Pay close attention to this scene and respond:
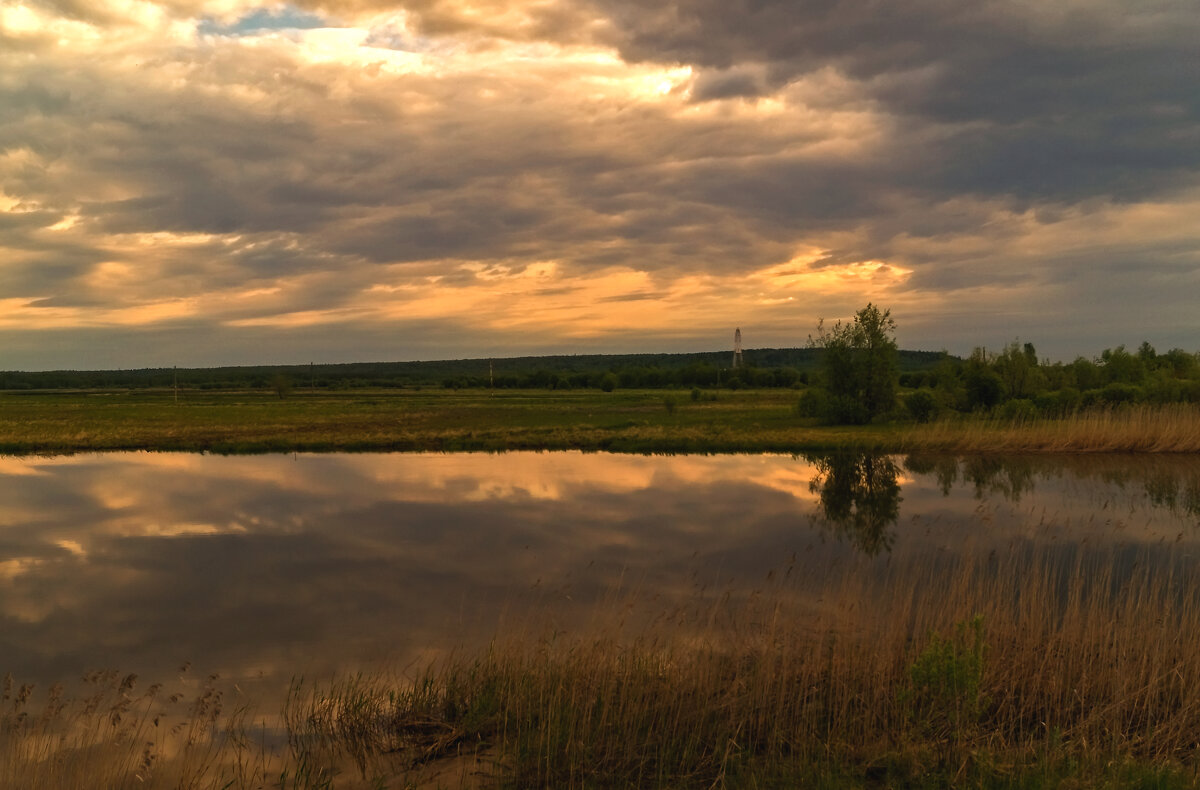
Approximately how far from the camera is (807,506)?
2231cm

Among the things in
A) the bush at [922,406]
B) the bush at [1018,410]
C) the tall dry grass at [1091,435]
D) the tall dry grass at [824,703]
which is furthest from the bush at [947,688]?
the bush at [922,406]

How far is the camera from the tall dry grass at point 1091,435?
104ft

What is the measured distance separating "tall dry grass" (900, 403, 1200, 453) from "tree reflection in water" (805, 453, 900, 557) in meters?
3.85

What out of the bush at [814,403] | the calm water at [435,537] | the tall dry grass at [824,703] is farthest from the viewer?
the bush at [814,403]

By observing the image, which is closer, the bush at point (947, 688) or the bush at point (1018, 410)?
the bush at point (947, 688)

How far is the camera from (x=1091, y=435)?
3262 cm

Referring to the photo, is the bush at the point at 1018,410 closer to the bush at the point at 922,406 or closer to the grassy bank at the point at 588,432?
the grassy bank at the point at 588,432

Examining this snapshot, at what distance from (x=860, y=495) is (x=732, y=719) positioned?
1723 centimetres

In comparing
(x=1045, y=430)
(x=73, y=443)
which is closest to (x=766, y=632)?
(x=1045, y=430)

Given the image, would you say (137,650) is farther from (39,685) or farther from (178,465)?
(178,465)

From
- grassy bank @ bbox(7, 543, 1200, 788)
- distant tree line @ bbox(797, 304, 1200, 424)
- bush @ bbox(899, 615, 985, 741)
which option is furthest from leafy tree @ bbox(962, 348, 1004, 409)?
bush @ bbox(899, 615, 985, 741)

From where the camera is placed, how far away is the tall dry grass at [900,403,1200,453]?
31.5 metres

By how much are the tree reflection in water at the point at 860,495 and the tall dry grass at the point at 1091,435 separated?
385 centimetres

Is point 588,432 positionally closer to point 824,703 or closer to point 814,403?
point 814,403
